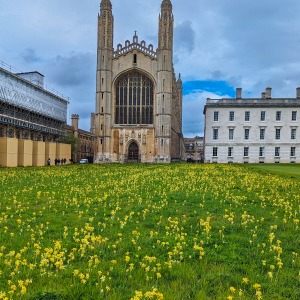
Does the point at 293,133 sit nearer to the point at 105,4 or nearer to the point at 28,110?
the point at 105,4

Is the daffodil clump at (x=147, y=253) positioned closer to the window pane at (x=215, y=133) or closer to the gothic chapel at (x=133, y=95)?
the window pane at (x=215, y=133)

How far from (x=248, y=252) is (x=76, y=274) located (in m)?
3.24

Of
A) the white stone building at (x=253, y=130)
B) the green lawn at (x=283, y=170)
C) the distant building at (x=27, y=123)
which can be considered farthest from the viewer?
the white stone building at (x=253, y=130)

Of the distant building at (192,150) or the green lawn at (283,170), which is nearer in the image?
the green lawn at (283,170)

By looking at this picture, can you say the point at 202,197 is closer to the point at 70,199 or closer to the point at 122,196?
the point at 122,196

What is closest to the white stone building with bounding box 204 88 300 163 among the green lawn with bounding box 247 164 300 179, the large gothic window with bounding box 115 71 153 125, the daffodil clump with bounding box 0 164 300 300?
the large gothic window with bounding box 115 71 153 125

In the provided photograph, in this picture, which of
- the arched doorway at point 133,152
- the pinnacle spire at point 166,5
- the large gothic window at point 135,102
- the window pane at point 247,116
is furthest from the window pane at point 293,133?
the pinnacle spire at point 166,5

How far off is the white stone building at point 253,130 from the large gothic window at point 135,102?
1225 cm

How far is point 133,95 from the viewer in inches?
2677

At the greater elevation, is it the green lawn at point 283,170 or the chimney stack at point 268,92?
the chimney stack at point 268,92

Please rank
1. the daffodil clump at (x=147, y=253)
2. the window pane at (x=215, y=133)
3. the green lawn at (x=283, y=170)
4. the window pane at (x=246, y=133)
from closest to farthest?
the daffodil clump at (x=147, y=253), the green lawn at (x=283, y=170), the window pane at (x=246, y=133), the window pane at (x=215, y=133)

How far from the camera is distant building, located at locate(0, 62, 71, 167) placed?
41594mm

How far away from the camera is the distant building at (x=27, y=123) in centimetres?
4159

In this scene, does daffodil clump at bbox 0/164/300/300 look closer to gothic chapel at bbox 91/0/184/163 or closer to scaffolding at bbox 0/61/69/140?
scaffolding at bbox 0/61/69/140
